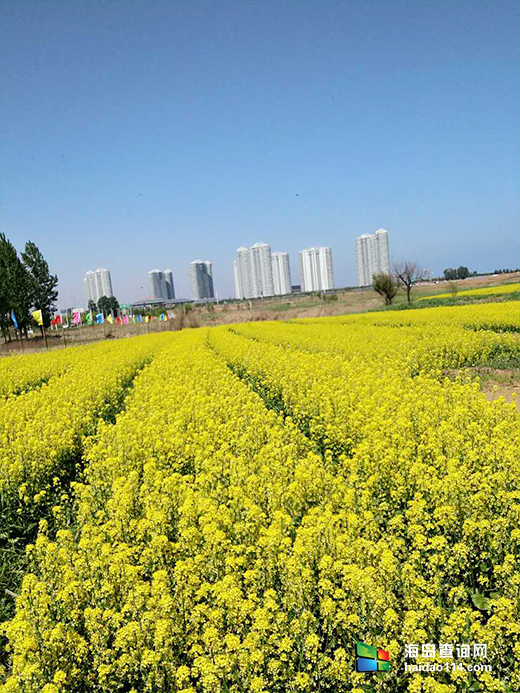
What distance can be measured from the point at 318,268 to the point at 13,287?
149 m

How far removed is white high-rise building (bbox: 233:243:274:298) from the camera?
191500 millimetres

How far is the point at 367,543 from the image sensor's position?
3365 mm

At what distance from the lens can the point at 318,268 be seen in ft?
627

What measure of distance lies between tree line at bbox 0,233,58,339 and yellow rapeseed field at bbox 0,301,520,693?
173ft

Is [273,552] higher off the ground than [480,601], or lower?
higher

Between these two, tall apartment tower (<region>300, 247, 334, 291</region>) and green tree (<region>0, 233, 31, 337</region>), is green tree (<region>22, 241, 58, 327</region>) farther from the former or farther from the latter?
tall apartment tower (<region>300, 247, 334, 291</region>)

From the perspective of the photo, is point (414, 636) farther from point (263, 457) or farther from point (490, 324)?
point (490, 324)

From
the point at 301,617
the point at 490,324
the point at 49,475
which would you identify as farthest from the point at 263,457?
the point at 490,324

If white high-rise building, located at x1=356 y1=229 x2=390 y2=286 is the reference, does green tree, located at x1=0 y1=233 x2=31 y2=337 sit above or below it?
below

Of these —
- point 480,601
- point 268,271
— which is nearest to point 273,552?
point 480,601

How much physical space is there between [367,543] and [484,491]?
1333 millimetres

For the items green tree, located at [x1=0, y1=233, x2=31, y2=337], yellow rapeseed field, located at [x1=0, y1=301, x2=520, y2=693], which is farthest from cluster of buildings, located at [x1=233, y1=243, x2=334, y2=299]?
yellow rapeseed field, located at [x1=0, y1=301, x2=520, y2=693]

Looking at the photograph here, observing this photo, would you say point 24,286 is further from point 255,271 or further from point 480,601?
point 255,271

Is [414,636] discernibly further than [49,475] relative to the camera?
No
